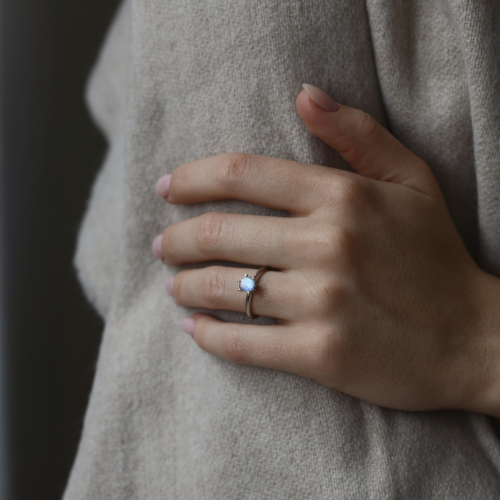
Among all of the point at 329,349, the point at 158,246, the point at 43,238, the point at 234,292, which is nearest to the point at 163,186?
the point at 158,246

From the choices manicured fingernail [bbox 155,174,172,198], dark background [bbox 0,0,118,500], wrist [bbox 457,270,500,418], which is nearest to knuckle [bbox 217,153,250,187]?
manicured fingernail [bbox 155,174,172,198]


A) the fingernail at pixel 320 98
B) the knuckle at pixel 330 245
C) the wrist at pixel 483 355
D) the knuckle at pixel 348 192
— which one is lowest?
the wrist at pixel 483 355

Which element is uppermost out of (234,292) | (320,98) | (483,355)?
(320,98)

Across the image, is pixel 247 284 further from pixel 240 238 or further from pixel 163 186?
pixel 163 186

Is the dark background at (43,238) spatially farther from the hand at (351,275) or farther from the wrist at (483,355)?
the wrist at (483,355)

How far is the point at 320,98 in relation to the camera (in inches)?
20.9

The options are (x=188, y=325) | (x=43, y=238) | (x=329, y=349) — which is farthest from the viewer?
(x=43, y=238)

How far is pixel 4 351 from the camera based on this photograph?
84cm

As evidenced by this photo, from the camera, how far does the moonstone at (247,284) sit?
519 mm

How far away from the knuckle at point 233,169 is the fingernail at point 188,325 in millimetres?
196

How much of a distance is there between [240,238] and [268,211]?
0.06 metres

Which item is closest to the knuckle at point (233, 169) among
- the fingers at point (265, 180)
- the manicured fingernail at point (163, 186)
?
the fingers at point (265, 180)

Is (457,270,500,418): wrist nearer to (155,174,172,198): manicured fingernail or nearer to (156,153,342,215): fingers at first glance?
(156,153,342,215): fingers

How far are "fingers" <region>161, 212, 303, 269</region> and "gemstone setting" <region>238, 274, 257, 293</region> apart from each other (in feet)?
0.08
